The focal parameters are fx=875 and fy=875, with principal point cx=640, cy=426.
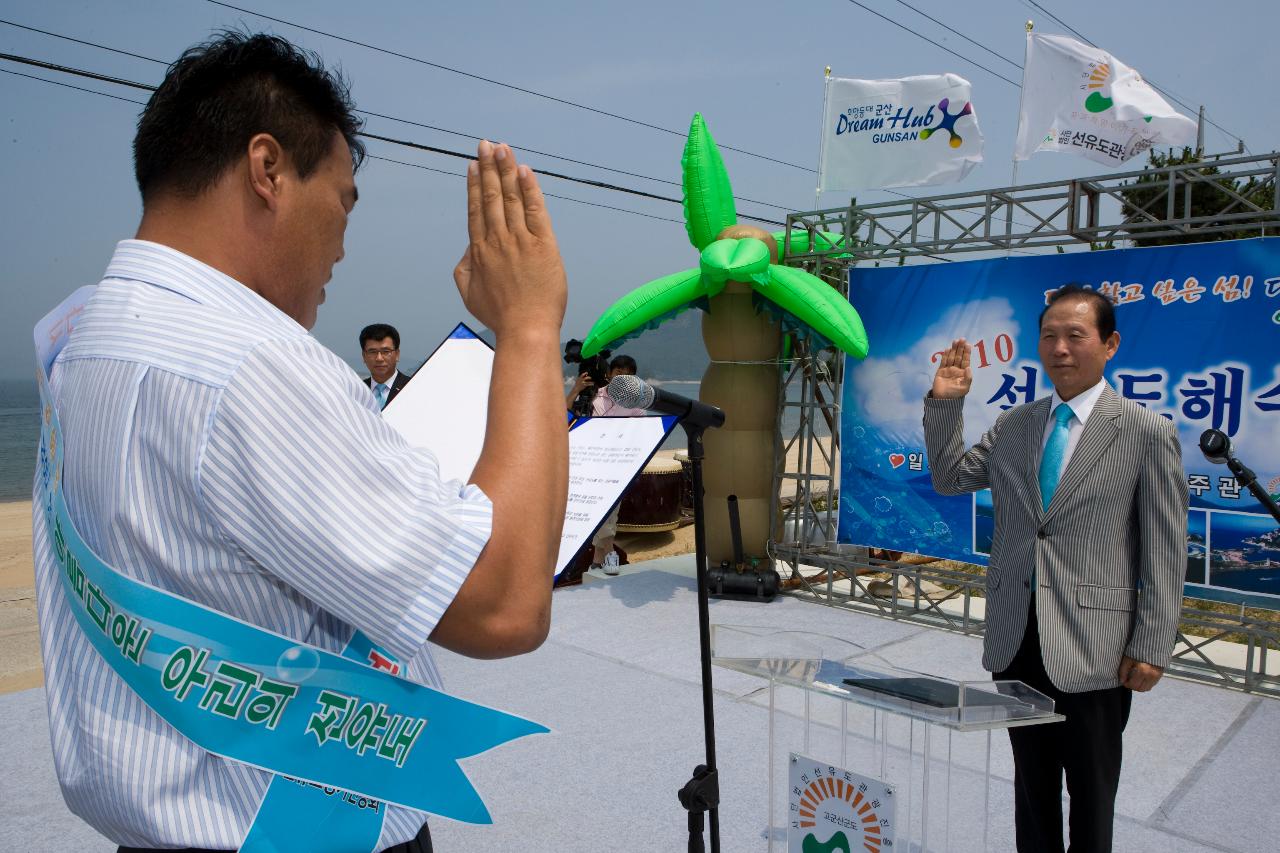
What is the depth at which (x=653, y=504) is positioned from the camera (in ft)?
32.3

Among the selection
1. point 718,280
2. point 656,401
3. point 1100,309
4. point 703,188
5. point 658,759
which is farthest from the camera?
point 703,188

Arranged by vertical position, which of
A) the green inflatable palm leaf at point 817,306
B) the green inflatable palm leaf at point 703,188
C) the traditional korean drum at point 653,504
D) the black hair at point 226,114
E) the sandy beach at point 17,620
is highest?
the green inflatable palm leaf at point 703,188

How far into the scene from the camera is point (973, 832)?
1.71 meters

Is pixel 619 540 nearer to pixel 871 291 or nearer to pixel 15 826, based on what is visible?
pixel 871 291

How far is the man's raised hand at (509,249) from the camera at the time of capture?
88 cm

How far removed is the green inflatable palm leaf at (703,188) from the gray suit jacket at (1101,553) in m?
4.32

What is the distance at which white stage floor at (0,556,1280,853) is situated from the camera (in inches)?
124

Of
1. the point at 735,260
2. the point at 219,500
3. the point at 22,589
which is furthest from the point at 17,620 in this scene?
the point at 219,500

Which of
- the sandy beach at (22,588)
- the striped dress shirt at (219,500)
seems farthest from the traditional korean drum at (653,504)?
the striped dress shirt at (219,500)

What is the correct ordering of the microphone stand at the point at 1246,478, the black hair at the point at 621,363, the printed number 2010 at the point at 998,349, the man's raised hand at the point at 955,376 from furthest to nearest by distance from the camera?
the black hair at the point at 621,363 < the printed number 2010 at the point at 998,349 < the microphone stand at the point at 1246,478 < the man's raised hand at the point at 955,376

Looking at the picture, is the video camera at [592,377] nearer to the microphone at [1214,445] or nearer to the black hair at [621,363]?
the black hair at [621,363]

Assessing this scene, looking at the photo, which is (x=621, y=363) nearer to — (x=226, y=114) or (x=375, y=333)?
(x=375, y=333)

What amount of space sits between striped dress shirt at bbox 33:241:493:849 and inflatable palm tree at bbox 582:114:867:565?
5466 mm

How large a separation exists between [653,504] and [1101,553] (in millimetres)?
7542
